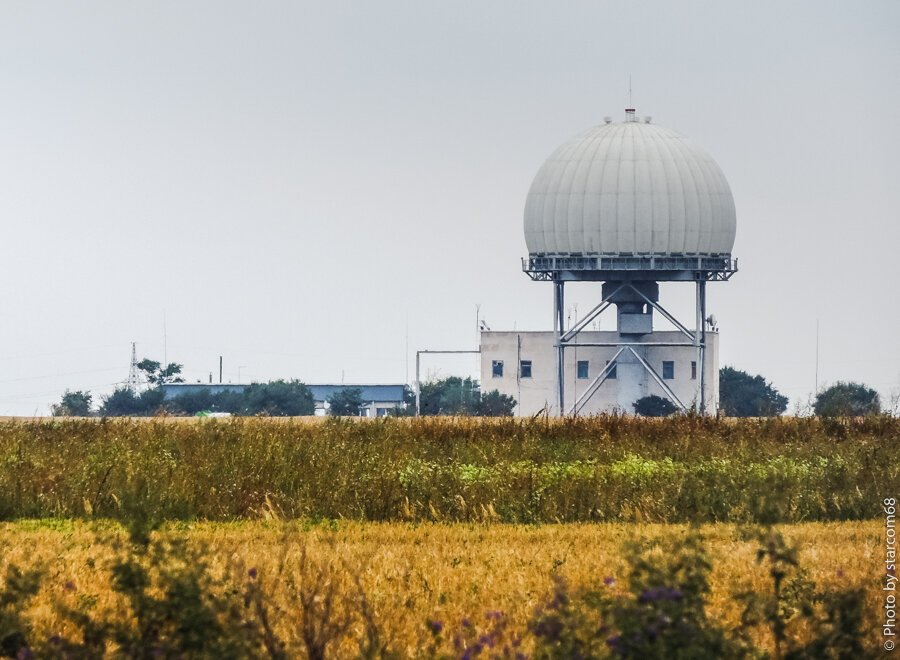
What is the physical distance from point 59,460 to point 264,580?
33.3 ft

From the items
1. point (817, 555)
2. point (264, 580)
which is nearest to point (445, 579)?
point (264, 580)

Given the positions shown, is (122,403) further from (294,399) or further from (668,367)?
(668,367)

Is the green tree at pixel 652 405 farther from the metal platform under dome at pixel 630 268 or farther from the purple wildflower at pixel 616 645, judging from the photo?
the purple wildflower at pixel 616 645

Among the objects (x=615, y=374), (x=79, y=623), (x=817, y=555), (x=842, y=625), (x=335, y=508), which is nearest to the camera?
(x=842, y=625)

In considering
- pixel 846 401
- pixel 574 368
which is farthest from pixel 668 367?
pixel 846 401

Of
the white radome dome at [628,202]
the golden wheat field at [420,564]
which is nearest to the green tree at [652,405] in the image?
the white radome dome at [628,202]

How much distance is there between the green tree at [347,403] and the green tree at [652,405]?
23.3 m

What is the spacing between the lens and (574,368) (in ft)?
311

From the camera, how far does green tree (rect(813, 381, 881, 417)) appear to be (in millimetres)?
30609

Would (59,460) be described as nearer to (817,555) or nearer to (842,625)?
(817,555)

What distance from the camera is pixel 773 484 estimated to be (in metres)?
18.4

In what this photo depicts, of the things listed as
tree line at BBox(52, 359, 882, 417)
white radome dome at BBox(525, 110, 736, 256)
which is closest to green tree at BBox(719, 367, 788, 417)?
tree line at BBox(52, 359, 882, 417)

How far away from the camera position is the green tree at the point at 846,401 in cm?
3061

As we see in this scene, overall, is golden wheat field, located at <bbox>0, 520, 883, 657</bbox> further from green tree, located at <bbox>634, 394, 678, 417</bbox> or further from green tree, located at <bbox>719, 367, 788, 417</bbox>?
green tree, located at <bbox>719, 367, 788, 417</bbox>
